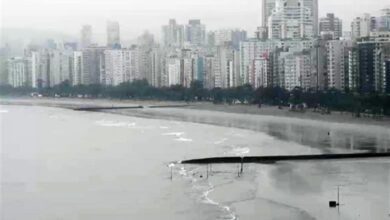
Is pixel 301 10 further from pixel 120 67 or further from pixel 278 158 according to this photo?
pixel 278 158

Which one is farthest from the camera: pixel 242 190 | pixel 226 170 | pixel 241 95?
pixel 241 95

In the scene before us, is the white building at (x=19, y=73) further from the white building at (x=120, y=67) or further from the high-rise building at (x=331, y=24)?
the high-rise building at (x=331, y=24)

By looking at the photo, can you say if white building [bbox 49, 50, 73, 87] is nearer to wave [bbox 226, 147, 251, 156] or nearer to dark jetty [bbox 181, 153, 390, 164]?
wave [bbox 226, 147, 251, 156]

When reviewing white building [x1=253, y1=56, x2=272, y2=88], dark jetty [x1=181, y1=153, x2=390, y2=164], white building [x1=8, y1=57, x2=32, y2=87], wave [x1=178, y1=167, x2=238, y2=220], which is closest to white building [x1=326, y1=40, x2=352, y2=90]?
white building [x1=253, y1=56, x2=272, y2=88]

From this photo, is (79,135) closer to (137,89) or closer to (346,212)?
(346,212)

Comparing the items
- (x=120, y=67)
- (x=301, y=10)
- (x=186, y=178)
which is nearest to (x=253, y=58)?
(x=301, y=10)

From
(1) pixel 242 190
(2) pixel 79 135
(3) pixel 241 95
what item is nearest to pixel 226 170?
(1) pixel 242 190
